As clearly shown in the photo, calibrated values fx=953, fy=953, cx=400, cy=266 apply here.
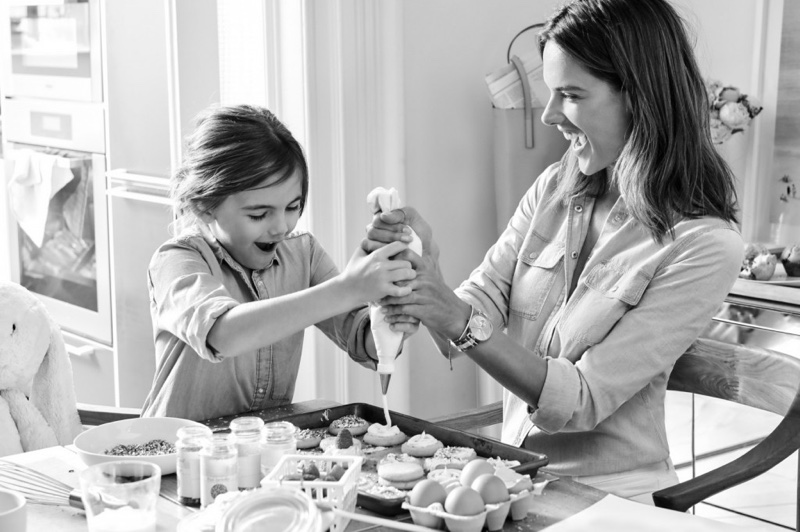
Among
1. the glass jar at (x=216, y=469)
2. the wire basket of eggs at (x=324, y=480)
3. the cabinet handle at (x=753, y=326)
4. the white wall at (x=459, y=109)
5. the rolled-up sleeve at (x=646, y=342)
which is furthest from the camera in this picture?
the white wall at (x=459, y=109)

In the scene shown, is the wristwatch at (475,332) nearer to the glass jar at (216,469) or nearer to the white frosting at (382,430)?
the white frosting at (382,430)

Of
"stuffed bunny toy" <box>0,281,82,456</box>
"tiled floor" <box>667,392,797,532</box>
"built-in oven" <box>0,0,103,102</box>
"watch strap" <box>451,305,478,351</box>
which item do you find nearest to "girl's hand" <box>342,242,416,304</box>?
"watch strap" <box>451,305,478,351</box>

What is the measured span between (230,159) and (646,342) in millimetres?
820

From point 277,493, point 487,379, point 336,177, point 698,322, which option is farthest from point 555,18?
point 487,379

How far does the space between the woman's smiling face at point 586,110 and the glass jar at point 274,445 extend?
806 millimetres

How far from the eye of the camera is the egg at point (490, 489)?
45.3 inches

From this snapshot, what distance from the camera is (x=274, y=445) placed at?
4.25 ft

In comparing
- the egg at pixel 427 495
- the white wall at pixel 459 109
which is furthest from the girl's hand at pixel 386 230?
the white wall at pixel 459 109

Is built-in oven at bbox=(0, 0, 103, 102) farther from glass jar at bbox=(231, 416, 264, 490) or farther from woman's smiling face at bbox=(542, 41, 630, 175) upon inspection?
glass jar at bbox=(231, 416, 264, 490)

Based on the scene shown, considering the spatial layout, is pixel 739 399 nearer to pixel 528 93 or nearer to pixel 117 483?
pixel 117 483

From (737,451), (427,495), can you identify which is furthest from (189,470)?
(737,451)

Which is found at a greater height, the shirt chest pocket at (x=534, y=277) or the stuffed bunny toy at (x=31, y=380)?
the shirt chest pocket at (x=534, y=277)

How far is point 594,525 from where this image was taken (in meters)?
1.17

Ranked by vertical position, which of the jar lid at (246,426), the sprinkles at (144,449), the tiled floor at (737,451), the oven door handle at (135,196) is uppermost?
the oven door handle at (135,196)
